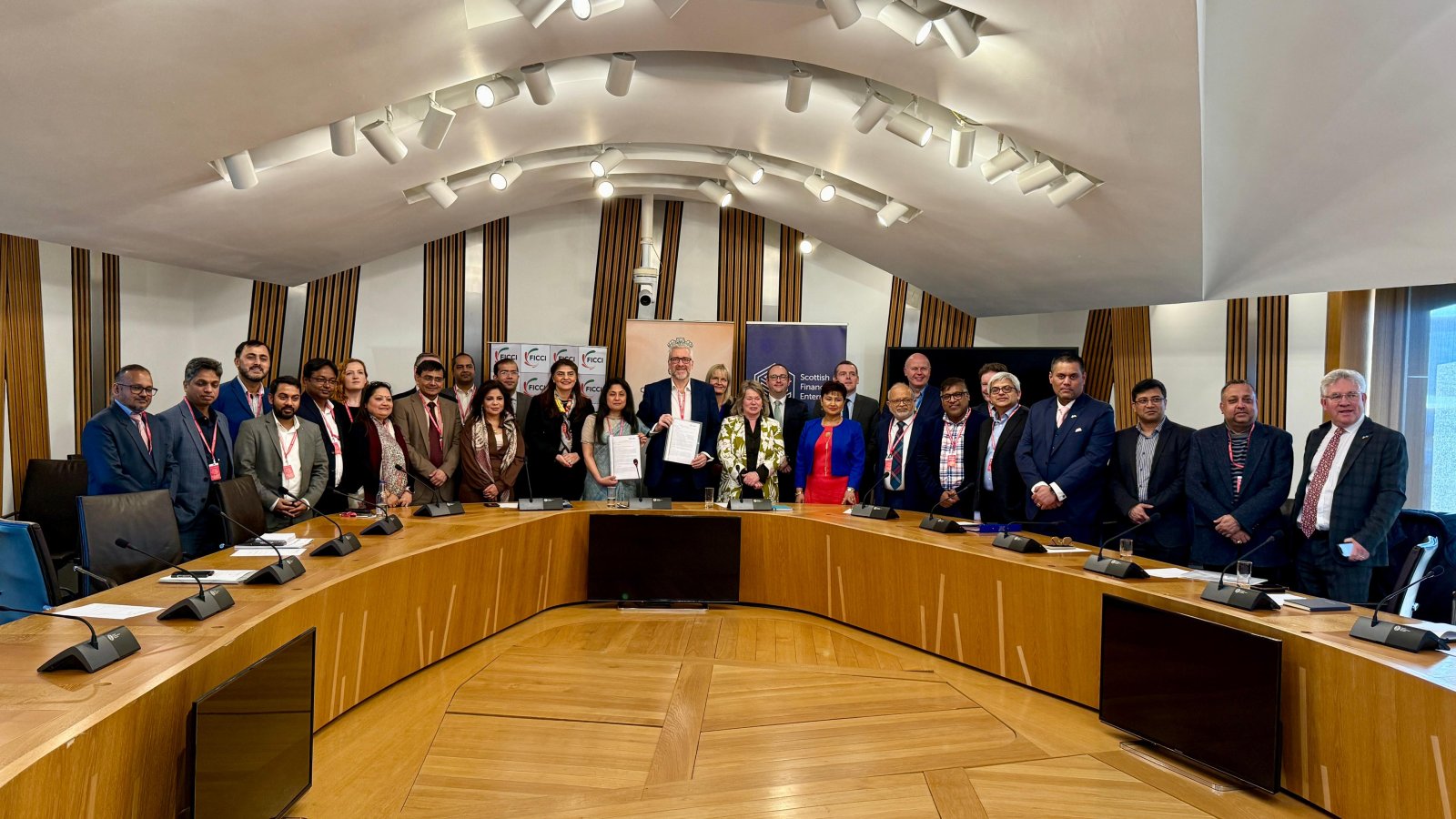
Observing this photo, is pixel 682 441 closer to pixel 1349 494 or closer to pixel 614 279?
pixel 614 279

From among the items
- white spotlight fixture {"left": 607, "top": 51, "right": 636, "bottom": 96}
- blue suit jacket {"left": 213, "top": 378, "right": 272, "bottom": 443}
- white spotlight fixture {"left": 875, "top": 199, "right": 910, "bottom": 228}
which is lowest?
blue suit jacket {"left": 213, "top": 378, "right": 272, "bottom": 443}

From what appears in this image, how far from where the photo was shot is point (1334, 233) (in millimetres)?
4594

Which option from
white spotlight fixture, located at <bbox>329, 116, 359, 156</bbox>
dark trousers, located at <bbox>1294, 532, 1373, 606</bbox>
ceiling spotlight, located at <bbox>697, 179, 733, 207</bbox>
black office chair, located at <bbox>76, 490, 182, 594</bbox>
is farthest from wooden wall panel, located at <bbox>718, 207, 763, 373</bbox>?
black office chair, located at <bbox>76, 490, 182, 594</bbox>

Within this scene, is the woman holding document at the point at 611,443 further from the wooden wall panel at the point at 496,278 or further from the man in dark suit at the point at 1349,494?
the man in dark suit at the point at 1349,494

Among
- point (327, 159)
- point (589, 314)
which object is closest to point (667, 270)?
point (589, 314)

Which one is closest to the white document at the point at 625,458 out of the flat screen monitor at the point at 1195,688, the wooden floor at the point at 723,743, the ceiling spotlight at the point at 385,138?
the wooden floor at the point at 723,743

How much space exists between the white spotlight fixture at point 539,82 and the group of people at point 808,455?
174 centimetres

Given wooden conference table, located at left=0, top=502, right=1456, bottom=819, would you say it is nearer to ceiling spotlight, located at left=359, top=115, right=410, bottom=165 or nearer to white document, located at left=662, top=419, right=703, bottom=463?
white document, located at left=662, top=419, right=703, bottom=463

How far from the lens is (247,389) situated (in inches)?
205

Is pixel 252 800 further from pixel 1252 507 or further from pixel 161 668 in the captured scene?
pixel 1252 507

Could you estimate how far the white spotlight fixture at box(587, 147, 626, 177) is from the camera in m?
6.87

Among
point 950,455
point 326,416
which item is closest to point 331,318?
point 326,416

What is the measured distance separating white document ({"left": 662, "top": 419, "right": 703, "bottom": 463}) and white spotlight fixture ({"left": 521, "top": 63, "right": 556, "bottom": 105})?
222 cm

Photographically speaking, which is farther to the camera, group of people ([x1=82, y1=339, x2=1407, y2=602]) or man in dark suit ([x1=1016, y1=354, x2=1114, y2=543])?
man in dark suit ([x1=1016, y1=354, x2=1114, y2=543])
